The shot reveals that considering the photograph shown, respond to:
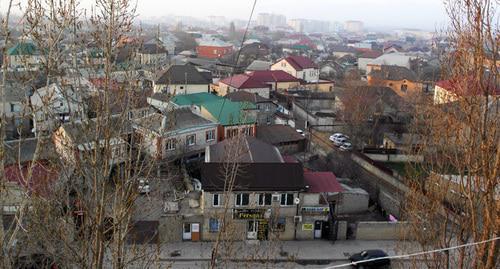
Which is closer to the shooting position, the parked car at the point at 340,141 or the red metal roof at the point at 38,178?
the red metal roof at the point at 38,178

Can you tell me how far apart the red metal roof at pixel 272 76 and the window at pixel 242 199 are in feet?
38.2

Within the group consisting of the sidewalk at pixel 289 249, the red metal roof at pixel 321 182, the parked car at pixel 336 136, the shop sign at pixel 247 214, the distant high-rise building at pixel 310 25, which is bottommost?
the sidewalk at pixel 289 249

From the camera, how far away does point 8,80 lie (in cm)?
262

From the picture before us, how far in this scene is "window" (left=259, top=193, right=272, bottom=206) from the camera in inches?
325

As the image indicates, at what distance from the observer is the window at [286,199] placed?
8.30 meters

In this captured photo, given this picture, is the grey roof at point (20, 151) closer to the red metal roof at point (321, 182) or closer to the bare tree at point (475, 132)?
the bare tree at point (475, 132)

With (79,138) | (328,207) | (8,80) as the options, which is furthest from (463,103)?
(328,207)

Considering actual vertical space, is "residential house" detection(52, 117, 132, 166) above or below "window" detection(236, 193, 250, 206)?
above

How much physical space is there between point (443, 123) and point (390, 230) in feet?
16.6

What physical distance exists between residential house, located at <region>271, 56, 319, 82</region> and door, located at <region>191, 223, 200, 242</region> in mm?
15743

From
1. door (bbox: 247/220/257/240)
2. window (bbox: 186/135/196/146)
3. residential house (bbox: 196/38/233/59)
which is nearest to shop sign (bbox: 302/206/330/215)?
door (bbox: 247/220/257/240)

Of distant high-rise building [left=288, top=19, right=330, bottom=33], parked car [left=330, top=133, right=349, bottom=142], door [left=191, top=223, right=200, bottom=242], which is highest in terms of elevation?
distant high-rise building [left=288, top=19, right=330, bottom=33]

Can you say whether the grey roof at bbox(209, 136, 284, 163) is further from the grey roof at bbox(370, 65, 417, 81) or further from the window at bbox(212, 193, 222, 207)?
the grey roof at bbox(370, 65, 417, 81)

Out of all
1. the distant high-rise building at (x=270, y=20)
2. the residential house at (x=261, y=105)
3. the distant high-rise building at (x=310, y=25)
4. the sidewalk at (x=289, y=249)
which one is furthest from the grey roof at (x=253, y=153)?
the distant high-rise building at (x=270, y=20)
